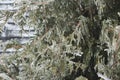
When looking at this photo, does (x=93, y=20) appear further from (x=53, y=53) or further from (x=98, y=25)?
(x=53, y=53)

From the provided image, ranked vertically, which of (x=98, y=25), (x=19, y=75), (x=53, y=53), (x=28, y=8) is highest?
(x=28, y=8)

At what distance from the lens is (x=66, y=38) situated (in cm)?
202

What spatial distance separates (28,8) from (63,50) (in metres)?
0.45

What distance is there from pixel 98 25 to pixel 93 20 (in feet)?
0.17

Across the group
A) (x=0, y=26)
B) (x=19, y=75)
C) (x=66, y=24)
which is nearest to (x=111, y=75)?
(x=66, y=24)

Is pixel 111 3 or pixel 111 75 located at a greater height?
pixel 111 3

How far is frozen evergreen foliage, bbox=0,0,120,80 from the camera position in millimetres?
1939

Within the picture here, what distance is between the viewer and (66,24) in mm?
2121

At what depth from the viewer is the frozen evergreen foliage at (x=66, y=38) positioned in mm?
1939

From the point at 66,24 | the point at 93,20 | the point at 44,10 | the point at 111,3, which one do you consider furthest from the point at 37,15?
the point at 111,3

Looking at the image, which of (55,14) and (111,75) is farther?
(55,14)

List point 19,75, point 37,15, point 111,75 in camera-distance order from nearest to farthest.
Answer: point 111,75 → point 19,75 → point 37,15

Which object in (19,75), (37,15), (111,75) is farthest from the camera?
(37,15)

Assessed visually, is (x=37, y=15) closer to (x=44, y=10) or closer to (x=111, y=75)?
(x=44, y=10)
